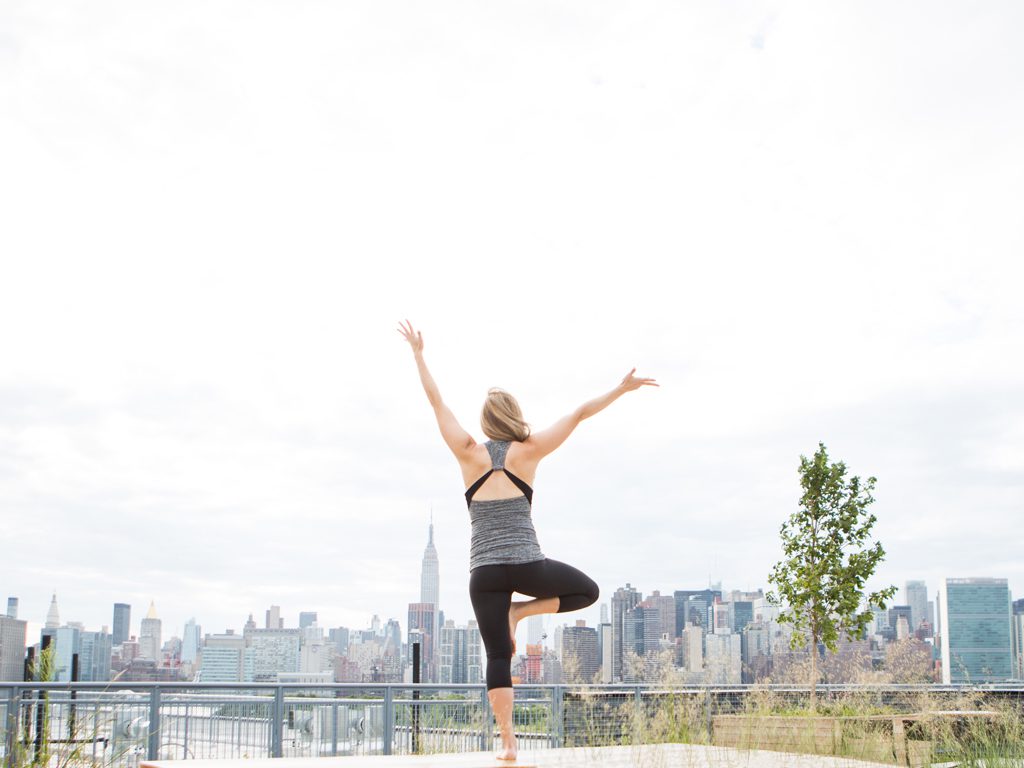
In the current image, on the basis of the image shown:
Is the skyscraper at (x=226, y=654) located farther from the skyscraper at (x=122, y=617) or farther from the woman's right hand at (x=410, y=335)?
the woman's right hand at (x=410, y=335)

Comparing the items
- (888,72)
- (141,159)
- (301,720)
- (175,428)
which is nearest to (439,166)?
(141,159)

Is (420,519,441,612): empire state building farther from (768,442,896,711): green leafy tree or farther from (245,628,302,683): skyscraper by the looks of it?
(768,442,896,711): green leafy tree

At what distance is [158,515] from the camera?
166ft

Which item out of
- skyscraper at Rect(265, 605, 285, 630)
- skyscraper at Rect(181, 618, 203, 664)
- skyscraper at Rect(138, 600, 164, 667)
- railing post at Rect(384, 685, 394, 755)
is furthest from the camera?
skyscraper at Rect(265, 605, 285, 630)

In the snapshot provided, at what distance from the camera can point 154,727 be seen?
7078 millimetres

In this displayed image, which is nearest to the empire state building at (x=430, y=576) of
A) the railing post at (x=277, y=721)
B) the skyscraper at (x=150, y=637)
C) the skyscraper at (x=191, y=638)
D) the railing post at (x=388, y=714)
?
the skyscraper at (x=191, y=638)

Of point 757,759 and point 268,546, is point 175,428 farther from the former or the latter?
point 268,546

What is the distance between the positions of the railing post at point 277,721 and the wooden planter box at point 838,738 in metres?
3.49

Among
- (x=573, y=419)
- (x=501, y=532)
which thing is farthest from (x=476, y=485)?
(x=573, y=419)

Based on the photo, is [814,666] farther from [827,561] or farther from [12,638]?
[12,638]

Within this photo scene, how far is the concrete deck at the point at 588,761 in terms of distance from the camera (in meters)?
3.85

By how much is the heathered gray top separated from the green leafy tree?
7.24 m

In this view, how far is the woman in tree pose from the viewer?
3969mm

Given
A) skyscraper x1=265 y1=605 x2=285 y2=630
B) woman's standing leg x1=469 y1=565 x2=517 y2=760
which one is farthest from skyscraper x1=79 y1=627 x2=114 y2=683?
woman's standing leg x1=469 y1=565 x2=517 y2=760
